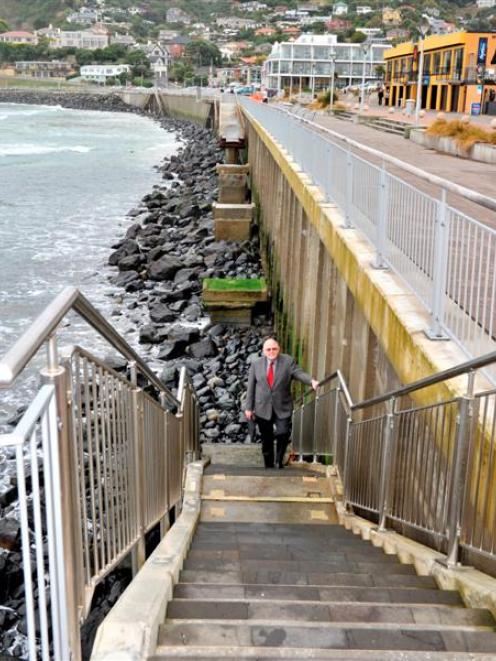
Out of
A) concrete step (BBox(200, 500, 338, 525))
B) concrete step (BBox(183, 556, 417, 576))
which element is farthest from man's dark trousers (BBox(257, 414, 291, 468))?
concrete step (BBox(183, 556, 417, 576))

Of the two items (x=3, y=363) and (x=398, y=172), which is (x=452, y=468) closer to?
(x=3, y=363)

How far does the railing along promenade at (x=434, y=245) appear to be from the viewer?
513cm

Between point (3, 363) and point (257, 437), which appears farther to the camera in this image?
point (257, 437)

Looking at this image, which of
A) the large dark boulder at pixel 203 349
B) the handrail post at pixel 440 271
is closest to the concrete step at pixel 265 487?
the handrail post at pixel 440 271

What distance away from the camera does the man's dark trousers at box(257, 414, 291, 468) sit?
29.8ft

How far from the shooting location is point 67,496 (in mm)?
2750

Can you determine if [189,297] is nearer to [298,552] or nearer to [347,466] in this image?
[347,466]

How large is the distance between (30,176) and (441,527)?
173ft

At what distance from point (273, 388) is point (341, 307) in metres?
1.52

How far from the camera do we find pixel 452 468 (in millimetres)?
4496

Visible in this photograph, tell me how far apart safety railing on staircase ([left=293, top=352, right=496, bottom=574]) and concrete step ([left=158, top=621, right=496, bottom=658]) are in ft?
2.35

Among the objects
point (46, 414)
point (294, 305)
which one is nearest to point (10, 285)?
point (294, 305)

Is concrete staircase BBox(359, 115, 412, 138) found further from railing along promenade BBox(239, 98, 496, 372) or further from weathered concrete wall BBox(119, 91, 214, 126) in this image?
weathered concrete wall BBox(119, 91, 214, 126)

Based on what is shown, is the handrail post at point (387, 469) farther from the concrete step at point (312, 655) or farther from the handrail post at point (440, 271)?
the concrete step at point (312, 655)
